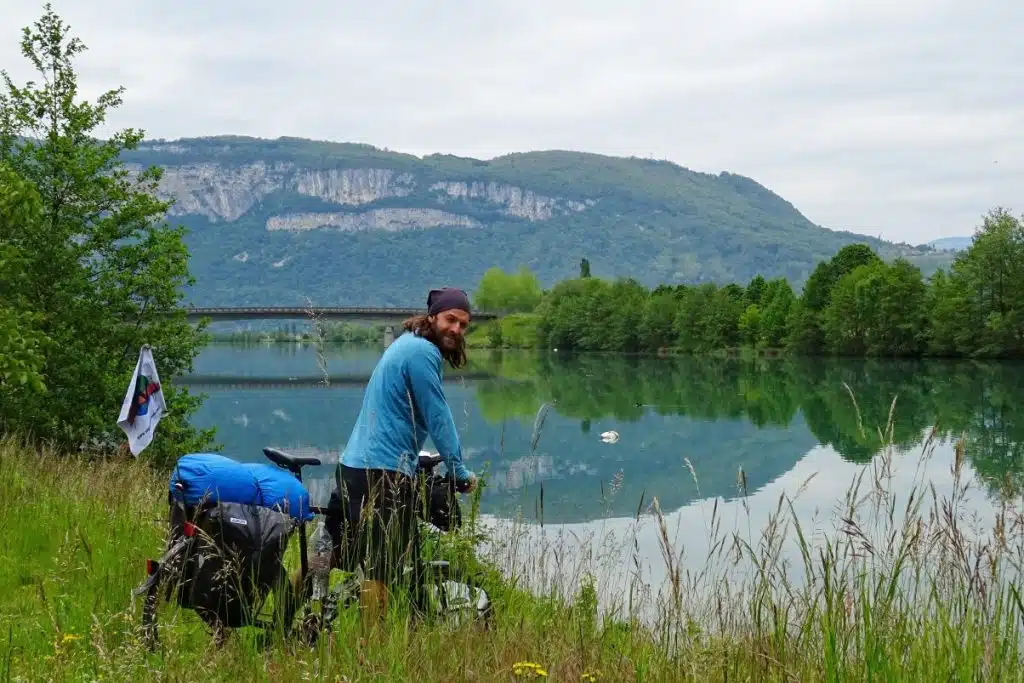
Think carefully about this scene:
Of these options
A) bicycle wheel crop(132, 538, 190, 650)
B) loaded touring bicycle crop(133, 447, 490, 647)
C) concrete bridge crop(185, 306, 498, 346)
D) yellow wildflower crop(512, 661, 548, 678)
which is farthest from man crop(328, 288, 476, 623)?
concrete bridge crop(185, 306, 498, 346)

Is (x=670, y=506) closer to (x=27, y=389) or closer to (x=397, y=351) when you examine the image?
(x=27, y=389)

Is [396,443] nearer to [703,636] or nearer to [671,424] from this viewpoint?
[703,636]

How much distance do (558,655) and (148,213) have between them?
41.5 ft

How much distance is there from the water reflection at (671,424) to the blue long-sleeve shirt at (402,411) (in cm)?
54

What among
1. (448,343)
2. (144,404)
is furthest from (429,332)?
(144,404)

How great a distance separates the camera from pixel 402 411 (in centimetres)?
445

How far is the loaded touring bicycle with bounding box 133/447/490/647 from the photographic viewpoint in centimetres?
396

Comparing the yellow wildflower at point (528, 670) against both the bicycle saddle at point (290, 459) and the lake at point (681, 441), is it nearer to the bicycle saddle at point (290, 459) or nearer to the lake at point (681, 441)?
the lake at point (681, 441)

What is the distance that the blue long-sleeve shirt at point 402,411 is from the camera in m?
4.39

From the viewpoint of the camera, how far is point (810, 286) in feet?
227

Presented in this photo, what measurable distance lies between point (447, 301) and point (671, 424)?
89.3 feet

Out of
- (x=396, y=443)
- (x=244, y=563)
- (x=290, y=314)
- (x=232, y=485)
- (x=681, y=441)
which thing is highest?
(x=396, y=443)

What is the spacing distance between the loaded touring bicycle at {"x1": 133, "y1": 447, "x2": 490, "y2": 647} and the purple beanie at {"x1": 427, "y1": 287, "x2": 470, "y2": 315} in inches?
31.4

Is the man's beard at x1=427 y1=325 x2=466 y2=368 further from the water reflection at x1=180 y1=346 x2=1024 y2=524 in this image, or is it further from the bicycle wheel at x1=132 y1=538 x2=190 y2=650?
the bicycle wheel at x1=132 y1=538 x2=190 y2=650
